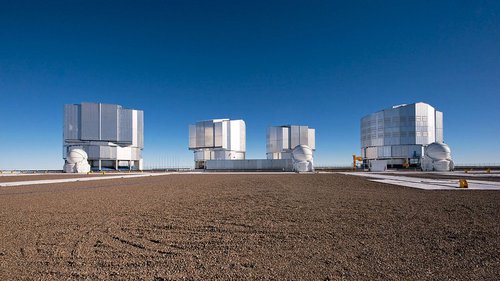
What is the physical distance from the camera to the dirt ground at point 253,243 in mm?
3270

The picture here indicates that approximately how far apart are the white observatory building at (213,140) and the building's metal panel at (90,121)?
1809cm

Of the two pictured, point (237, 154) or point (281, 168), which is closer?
point (281, 168)

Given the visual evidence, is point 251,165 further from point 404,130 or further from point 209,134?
point 404,130

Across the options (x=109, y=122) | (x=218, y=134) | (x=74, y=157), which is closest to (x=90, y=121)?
(x=109, y=122)

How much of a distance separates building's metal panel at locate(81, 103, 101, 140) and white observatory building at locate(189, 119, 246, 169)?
712 inches

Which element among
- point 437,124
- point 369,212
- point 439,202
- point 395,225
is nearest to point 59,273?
point 395,225

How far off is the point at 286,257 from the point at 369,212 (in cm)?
429

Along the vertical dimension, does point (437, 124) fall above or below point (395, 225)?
above

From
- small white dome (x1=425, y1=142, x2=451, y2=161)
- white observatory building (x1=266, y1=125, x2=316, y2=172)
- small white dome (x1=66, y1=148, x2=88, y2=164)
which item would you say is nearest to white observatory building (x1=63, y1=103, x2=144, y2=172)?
small white dome (x1=66, y1=148, x2=88, y2=164)

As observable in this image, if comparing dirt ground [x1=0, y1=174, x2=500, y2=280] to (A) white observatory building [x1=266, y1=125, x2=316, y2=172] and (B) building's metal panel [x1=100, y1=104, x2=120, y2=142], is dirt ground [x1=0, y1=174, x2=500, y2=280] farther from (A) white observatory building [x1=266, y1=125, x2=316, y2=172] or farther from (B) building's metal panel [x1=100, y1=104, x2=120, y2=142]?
(A) white observatory building [x1=266, y1=125, x2=316, y2=172]

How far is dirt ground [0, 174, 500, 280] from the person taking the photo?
3.27 meters

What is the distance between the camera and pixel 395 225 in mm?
5566

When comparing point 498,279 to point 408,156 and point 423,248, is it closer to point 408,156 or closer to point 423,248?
point 423,248

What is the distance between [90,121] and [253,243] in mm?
53469
